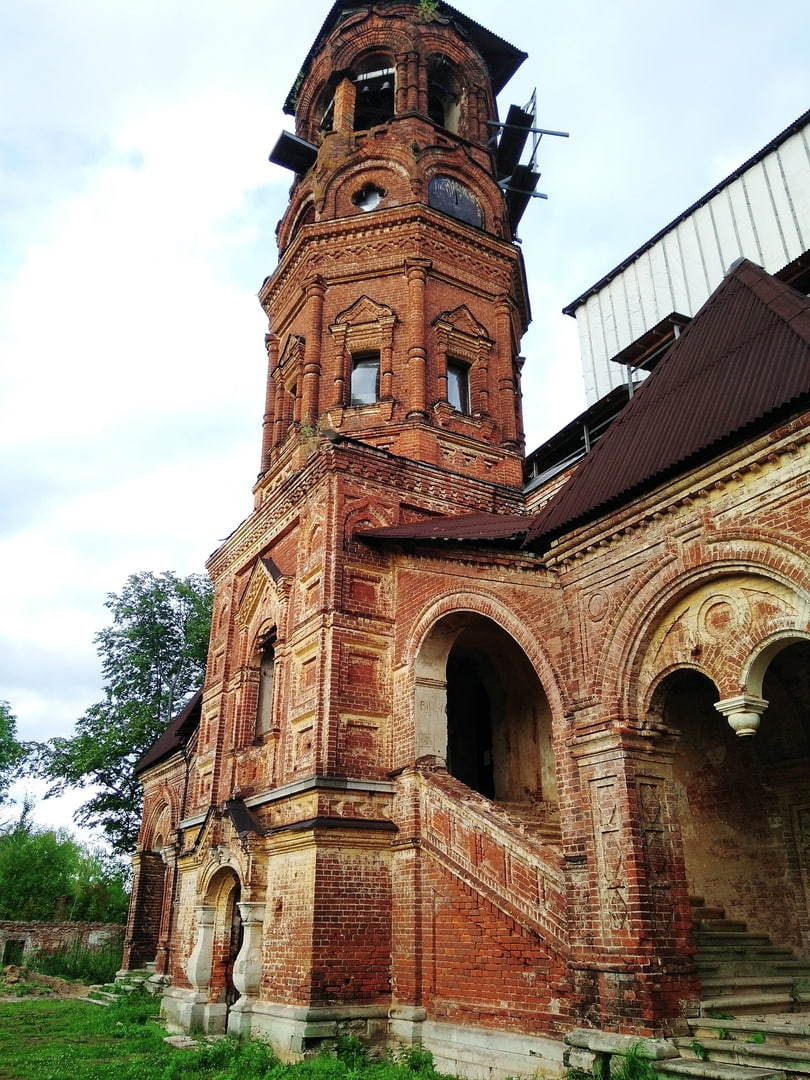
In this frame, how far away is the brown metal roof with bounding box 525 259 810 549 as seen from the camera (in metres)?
6.68

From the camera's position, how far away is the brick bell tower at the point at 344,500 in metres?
9.62

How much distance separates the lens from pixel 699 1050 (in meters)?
6.02

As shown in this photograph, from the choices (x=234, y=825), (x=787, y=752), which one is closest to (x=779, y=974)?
(x=787, y=752)

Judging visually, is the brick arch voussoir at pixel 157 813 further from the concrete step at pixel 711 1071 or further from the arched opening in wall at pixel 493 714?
the concrete step at pixel 711 1071

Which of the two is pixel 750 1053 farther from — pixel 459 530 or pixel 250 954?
pixel 250 954

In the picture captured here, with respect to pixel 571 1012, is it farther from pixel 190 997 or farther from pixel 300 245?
pixel 300 245

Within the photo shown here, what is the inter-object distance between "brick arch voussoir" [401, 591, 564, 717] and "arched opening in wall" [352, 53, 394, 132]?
474 inches

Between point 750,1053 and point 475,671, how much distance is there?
7.34 metres

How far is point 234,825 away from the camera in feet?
36.2

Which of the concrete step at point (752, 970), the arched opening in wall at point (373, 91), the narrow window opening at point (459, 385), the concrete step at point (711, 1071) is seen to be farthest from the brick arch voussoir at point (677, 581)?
the arched opening in wall at point (373, 91)

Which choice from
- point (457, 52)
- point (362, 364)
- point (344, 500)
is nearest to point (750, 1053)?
point (344, 500)

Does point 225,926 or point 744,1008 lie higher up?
point 225,926

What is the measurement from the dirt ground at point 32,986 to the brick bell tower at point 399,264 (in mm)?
13049

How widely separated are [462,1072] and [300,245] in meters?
13.0
